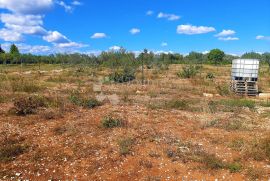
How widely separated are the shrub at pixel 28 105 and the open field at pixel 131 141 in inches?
1.5

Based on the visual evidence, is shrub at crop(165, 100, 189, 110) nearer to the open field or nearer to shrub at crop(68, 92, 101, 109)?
the open field

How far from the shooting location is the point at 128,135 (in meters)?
7.96

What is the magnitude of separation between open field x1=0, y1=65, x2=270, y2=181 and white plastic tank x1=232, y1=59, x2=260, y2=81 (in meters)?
4.76

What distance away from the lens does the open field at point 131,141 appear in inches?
231

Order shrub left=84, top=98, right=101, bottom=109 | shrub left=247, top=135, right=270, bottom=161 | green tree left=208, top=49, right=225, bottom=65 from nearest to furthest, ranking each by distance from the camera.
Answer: shrub left=247, top=135, right=270, bottom=161 → shrub left=84, top=98, right=101, bottom=109 → green tree left=208, top=49, right=225, bottom=65

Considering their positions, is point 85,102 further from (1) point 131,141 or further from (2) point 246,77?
(2) point 246,77

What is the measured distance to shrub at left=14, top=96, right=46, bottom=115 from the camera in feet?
33.0

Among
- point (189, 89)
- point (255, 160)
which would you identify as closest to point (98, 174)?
point (255, 160)

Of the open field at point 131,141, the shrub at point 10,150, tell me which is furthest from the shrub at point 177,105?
the shrub at point 10,150

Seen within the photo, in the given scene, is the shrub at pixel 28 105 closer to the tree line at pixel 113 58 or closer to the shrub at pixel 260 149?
the shrub at pixel 260 149

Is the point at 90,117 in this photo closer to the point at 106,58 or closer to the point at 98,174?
the point at 98,174

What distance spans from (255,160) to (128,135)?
11.2 feet

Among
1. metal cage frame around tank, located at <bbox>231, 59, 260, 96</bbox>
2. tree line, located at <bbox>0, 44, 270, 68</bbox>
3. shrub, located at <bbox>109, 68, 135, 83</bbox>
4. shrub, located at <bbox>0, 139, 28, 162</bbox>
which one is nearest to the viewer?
shrub, located at <bbox>0, 139, 28, 162</bbox>

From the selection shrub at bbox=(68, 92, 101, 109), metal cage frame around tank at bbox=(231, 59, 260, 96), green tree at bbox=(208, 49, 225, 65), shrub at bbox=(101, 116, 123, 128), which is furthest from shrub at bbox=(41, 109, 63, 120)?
green tree at bbox=(208, 49, 225, 65)
